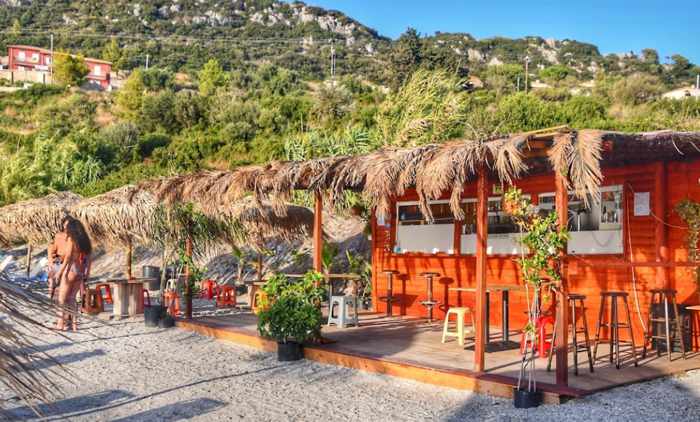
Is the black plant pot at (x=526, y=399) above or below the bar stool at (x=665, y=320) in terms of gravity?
below

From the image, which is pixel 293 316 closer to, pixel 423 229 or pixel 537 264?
pixel 537 264

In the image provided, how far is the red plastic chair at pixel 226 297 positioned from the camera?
13.1 m

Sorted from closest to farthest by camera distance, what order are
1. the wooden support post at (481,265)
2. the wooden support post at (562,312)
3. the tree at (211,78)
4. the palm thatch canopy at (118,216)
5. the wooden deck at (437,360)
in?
the wooden support post at (562,312), the wooden deck at (437,360), the wooden support post at (481,265), the palm thatch canopy at (118,216), the tree at (211,78)

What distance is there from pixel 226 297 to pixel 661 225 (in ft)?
25.3

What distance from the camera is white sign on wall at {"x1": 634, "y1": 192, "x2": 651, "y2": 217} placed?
812 cm

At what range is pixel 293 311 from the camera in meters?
7.98

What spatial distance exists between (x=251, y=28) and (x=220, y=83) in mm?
30713

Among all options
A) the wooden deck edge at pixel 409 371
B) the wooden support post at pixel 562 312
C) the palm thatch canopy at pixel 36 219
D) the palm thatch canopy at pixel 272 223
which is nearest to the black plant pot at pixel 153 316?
the wooden deck edge at pixel 409 371

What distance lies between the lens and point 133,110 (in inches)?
1734

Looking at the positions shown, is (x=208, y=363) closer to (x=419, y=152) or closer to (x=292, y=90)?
(x=419, y=152)

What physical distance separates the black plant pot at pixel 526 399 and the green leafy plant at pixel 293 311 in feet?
9.35

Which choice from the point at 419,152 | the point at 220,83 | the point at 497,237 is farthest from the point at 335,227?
the point at 220,83

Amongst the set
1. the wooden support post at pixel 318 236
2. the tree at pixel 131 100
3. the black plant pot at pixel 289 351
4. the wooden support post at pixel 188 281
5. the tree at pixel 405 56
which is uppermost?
the tree at pixel 405 56

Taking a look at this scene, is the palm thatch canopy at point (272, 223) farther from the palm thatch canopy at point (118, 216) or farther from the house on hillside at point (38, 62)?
the house on hillside at point (38, 62)
